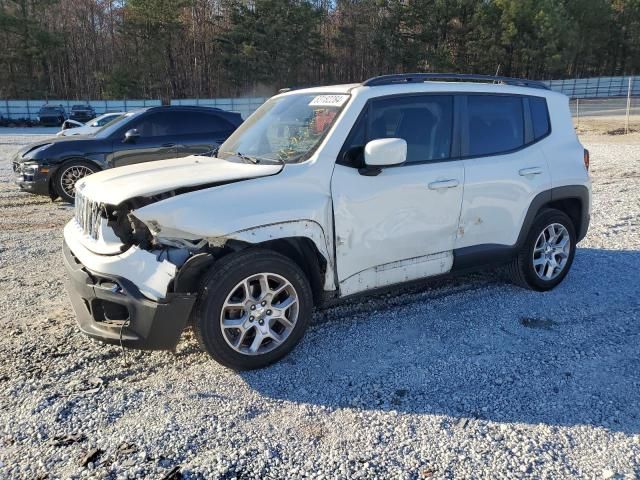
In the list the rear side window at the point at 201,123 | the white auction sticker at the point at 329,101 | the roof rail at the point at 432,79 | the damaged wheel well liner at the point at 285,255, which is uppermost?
the roof rail at the point at 432,79

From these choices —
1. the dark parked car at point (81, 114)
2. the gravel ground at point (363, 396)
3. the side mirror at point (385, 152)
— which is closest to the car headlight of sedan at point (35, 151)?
the gravel ground at point (363, 396)

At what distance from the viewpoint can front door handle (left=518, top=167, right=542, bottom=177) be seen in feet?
15.6

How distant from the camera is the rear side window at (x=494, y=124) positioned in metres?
4.55

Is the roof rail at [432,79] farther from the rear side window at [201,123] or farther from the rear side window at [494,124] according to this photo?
the rear side window at [201,123]

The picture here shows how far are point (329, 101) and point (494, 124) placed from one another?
60.7 inches

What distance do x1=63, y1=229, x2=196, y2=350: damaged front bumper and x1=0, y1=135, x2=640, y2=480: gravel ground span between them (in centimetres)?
35

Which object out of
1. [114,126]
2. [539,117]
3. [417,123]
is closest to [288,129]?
[417,123]

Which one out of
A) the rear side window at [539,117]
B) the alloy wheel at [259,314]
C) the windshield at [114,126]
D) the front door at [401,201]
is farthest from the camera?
the windshield at [114,126]

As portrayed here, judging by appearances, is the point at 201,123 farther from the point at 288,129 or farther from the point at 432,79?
the point at 432,79

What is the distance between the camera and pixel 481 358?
153 inches

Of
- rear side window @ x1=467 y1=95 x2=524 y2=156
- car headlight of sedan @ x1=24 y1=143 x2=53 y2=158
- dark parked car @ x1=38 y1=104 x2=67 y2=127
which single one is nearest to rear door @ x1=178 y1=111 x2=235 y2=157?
car headlight of sedan @ x1=24 y1=143 x2=53 y2=158

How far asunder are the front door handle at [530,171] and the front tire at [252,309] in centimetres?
229

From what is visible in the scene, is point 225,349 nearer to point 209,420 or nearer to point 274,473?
point 209,420

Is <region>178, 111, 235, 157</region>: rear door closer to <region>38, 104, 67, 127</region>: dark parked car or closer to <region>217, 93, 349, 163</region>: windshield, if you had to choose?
<region>217, 93, 349, 163</region>: windshield
